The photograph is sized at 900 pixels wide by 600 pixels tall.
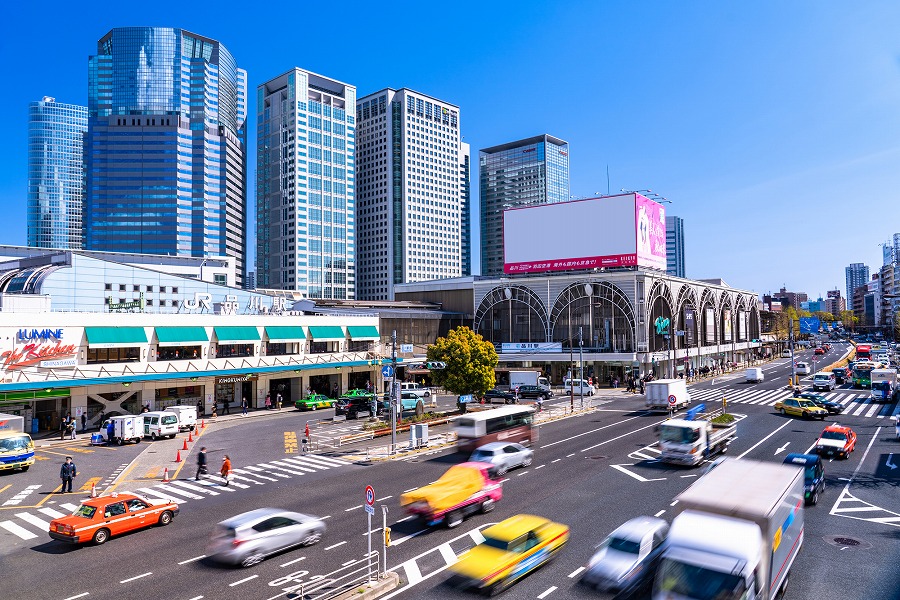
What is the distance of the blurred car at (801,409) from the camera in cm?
5006

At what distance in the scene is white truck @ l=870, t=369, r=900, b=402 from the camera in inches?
2406

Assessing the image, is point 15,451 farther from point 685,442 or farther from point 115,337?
point 685,442

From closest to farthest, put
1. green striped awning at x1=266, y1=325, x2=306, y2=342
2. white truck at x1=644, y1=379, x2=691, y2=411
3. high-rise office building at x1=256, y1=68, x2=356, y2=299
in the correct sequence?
white truck at x1=644, y1=379, x2=691, y2=411 < green striped awning at x1=266, y1=325, x2=306, y2=342 < high-rise office building at x1=256, y1=68, x2=356, y2=299

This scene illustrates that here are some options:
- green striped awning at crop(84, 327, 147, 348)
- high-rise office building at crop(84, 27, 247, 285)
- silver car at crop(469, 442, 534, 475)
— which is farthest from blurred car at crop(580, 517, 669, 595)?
high-rise office building at crop(84, 27, 247, 285)

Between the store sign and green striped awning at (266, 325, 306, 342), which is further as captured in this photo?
green striped awning at (266, 325, 306, 342)

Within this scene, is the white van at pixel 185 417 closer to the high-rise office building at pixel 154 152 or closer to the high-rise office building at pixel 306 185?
the high-rise office building at pixel 306 185

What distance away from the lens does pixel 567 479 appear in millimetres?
30609

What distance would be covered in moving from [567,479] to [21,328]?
42.5 m

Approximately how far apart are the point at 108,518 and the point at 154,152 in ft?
600

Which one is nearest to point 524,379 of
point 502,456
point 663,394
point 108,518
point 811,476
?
point 663,394

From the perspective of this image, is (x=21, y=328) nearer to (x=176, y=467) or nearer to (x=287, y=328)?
(x=176, y=467)

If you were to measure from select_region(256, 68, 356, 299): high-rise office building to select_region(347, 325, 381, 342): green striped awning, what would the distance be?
108261 mm

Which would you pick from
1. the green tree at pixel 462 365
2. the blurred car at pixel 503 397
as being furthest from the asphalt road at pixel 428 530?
the blurred car at pixel 503 397

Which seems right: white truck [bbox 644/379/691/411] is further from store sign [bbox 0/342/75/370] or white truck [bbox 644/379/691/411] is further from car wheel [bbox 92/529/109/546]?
store sign [bbox 0/342/75/370]
